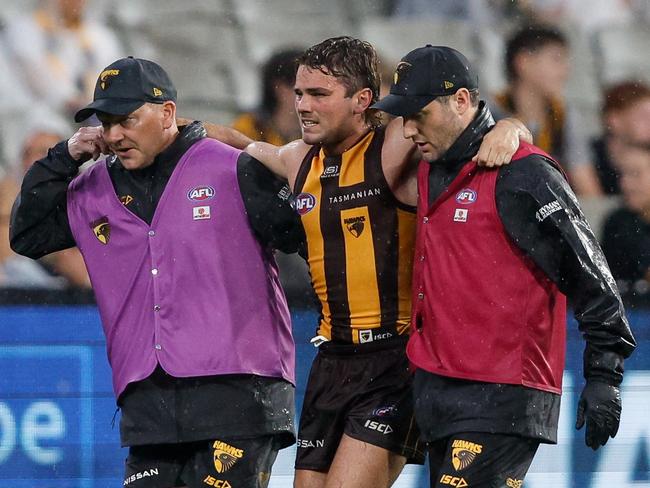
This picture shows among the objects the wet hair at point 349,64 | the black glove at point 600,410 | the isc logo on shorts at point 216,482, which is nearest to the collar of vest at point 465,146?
the wet hair at point 349,64

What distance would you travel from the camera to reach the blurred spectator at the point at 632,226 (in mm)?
6992

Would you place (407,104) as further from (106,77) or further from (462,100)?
(106,77)

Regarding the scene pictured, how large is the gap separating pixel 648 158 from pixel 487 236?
3374 mm

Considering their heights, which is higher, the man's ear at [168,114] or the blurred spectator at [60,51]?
the blurred spectator at [60,51]

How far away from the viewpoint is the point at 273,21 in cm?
729

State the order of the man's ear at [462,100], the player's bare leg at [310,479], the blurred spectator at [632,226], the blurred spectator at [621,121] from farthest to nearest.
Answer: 1. the blurred spectator at [621,121]
2. the blurred spectator at [632,226]
3. the player's bare leg at [310,479]
4. the man's ear at [462,100]

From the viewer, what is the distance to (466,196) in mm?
4395

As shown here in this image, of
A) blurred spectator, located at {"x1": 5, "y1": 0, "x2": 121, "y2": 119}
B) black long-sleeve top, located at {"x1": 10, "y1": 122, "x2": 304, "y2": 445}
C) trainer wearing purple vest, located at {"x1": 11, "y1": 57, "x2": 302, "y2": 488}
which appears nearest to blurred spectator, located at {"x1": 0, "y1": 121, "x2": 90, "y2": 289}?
blurred spectator, located at {"x1": 5, "y1": 0, "x2": 121, "y2": 119}

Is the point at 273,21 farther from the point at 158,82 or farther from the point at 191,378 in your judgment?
the point at 191,378

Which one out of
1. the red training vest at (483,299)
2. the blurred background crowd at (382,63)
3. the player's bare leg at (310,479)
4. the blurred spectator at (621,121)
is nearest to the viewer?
the red training vest at (483,299)

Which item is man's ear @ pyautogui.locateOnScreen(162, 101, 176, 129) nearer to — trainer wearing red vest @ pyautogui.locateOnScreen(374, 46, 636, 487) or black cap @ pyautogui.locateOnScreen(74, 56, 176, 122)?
black cap @ pyautogui.locateOnScreen(74, 56, 176, 122)

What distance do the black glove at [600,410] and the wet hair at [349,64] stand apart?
4.57 feet

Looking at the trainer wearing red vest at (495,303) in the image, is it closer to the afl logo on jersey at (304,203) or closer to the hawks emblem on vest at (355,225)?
A: the hawks emblem on vest at (355,225)

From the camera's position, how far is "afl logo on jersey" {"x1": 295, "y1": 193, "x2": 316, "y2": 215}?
16.0ft
